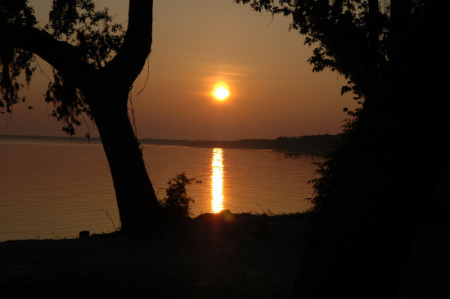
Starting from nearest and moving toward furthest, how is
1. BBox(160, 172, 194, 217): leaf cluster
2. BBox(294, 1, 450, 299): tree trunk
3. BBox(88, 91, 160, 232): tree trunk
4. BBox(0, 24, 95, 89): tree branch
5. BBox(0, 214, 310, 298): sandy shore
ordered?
1. BBox(294, 1, 450, 299): tree trunk
2. BBox(0, 214, 310, 298): sandy shore
3. BBox(0, 24, 95, 89): tree branch
4. BBox(88, 91, 160, 232): tree trunk
5. BBox(160, 172, 194, 217): leaf cluster

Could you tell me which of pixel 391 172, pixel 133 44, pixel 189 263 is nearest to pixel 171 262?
pixel 189 263

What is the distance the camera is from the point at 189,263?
368 inches

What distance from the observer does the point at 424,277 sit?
8.98 m

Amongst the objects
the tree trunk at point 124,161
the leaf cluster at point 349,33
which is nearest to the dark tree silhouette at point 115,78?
the tree trunk at point 124,161

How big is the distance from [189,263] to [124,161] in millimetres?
3820

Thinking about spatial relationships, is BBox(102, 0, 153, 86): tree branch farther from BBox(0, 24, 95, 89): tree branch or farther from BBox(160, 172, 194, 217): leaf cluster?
BBox(160, 172, 194, 217): leaf cluster

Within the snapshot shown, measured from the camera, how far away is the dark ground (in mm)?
7242

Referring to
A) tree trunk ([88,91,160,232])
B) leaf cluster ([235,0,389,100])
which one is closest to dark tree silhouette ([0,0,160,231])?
tree trunk ([88,91,160,232])

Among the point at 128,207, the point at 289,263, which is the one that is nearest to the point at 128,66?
the point at 128,207

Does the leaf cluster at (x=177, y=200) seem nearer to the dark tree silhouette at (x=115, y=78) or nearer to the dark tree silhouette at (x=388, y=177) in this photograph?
the dark tree silhouette at (x=115, y=78)

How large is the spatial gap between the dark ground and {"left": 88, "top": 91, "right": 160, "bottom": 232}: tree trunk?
562 mm

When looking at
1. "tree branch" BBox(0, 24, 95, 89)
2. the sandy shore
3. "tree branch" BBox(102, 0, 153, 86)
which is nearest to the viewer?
the sandy shore

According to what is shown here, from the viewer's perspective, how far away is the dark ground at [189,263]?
23.8ft

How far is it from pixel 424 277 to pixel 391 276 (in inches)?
227
